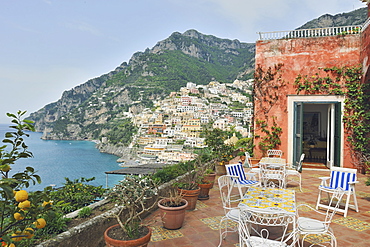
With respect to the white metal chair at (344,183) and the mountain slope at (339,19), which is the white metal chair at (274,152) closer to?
the white metal chair at (344,183)

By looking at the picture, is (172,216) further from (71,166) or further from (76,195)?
(71,166)

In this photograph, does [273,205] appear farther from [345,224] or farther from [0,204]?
[0,204]

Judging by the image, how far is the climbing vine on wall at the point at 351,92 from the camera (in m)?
6.93

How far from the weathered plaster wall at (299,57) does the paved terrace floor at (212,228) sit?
371 centimetres

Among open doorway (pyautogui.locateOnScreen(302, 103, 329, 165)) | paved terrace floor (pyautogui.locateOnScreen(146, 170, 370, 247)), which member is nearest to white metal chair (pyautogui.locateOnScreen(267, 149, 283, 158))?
paved terrace floor (pyautogui.locateOnScreen(146, 170, 370, 247))

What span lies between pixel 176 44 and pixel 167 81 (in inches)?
1643

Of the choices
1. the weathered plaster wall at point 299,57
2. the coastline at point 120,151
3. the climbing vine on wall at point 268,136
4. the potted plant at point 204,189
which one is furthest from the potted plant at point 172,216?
the coastline at point 120,151

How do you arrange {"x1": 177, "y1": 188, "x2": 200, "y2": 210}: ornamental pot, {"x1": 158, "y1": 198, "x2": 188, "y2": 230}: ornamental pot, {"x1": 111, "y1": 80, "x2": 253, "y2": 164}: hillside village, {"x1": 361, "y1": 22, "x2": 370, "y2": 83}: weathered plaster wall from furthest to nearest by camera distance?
{"x1": 111, "y1": 80, "x2": 253, "y2": 164}: hillside village, {"x1": 361, "y1": 22, "x2": 370, "y2": 83}: weathered plaster wall, {"x1": 177, "y1": 188, "x2": 200, "y2": 210}: ornamental pot, {"x1": 158, "y1": 198, "x2": 188, "y2": 230}: ornamental pot

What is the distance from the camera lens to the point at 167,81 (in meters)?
116

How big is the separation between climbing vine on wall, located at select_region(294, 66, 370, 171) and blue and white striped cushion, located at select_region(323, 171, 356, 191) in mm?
3392

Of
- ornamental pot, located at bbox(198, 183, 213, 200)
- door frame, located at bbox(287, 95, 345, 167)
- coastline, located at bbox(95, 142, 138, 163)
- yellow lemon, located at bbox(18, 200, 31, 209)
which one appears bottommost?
coastline, located at bbox(95, 142, 138, 163)

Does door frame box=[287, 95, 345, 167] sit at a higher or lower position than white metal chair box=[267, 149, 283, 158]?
higher

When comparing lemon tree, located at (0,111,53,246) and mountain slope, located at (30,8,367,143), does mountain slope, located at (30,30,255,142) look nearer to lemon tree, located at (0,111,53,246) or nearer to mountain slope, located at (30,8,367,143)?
mountain slope, located at (30,8,367,143)

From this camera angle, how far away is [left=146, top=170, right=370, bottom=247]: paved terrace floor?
9.40 ft
